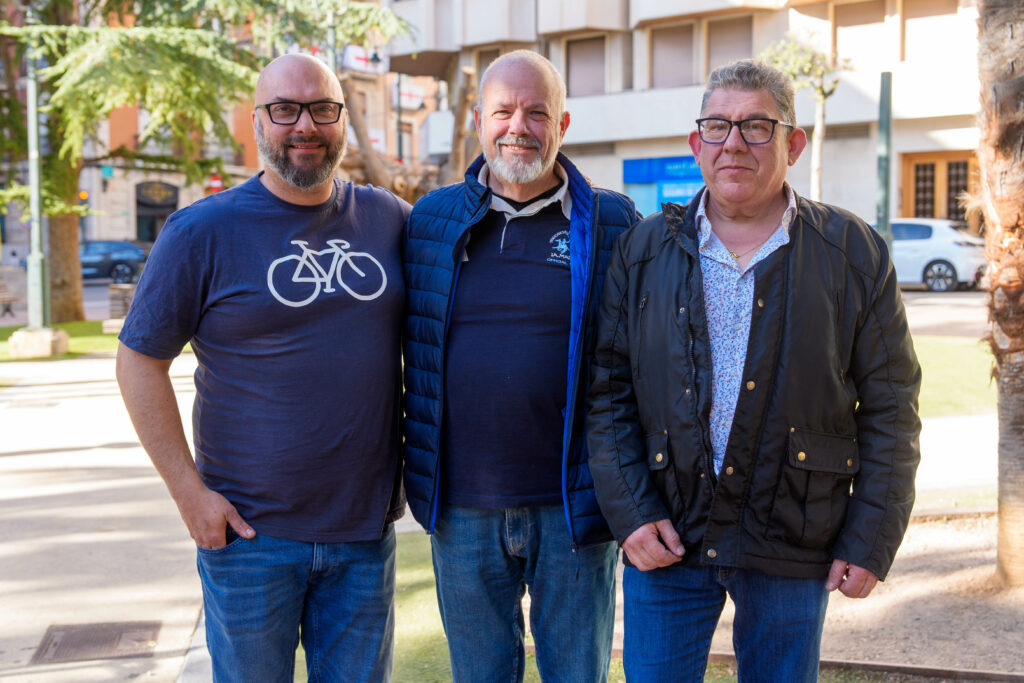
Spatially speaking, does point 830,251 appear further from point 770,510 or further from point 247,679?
point 247,679

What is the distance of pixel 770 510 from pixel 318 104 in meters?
1.72

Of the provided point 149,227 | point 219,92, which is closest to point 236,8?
point 219,92

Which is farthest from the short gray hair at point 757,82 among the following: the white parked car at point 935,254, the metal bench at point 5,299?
the white parked car at point 935,254

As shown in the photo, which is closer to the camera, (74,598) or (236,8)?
(74,598)

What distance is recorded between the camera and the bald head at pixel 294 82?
314 cm

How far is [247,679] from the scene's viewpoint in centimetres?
311

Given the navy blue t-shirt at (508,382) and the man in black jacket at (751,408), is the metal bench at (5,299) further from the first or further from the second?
the man in black jacket at (751,408)

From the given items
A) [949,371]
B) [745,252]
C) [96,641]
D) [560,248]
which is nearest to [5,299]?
[949,371]

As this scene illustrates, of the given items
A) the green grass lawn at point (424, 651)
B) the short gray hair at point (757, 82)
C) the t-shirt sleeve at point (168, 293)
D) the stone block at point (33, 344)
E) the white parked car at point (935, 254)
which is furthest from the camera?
the white parked car at point (935, 254)

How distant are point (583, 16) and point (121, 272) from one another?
17.9m

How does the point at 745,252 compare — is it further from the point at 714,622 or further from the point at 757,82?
the point at 714,622

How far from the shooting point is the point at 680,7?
105 ft

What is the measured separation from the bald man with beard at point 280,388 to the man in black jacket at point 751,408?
71cm

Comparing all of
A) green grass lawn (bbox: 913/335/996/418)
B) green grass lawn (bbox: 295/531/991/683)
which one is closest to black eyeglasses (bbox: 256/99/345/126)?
green grass lawn (bbox: 295/531/991/683)
